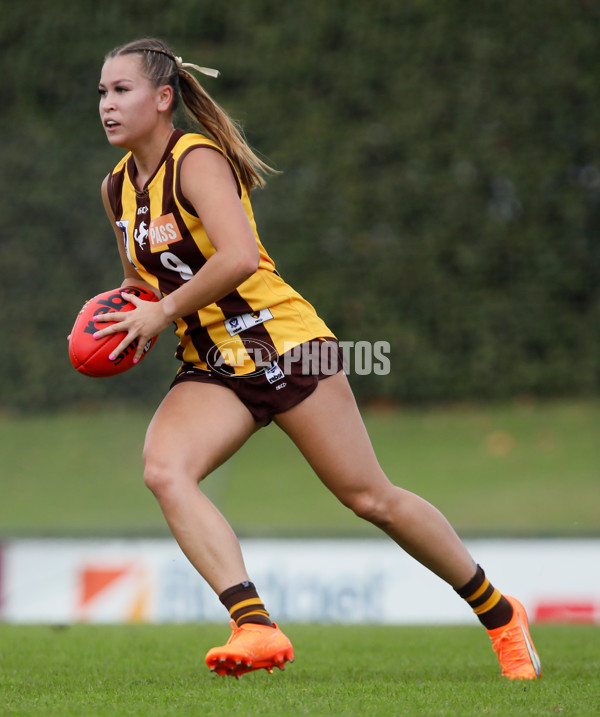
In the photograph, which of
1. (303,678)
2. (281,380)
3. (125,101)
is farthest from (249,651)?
(125,101)

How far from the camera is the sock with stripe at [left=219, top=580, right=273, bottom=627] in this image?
2.76 meters

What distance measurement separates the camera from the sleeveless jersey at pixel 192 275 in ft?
9.78

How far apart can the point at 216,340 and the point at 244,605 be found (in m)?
0.77

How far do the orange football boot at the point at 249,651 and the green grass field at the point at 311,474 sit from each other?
5.99 meters

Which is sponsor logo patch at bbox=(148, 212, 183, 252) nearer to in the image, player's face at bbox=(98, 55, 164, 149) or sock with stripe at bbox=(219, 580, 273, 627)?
player's face at bbox=(98, 55, 164, 149)

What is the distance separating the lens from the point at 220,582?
9.26ft

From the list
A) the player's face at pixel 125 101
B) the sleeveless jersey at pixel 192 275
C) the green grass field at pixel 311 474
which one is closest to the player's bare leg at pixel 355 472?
the sleeveless jersey at pixel 192 275

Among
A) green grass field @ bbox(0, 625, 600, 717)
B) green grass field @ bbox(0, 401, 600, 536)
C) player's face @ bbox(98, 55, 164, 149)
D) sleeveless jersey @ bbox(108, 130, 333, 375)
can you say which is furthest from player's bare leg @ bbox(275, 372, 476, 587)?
green grass field @ bbox(0, 401, 600, 536)

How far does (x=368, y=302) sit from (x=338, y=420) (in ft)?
22.2

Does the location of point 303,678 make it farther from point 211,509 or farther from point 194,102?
point 194,102

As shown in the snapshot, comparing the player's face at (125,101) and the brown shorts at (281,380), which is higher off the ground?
the player's face at (125,101)

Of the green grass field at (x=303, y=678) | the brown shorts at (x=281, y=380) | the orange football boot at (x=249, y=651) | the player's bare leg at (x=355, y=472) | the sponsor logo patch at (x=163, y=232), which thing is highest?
the sponsor logo patch at (x=163, y=232)

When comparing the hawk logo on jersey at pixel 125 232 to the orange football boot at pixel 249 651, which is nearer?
the orange football boot at pixel 249 651

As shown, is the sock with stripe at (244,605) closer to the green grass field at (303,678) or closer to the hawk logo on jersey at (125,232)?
the green grass field at (303,678)
